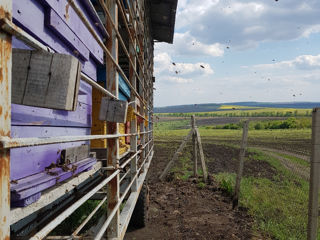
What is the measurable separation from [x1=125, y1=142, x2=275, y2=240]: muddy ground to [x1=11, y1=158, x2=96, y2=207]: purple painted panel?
349cm

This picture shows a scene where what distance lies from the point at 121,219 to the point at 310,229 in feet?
8.94

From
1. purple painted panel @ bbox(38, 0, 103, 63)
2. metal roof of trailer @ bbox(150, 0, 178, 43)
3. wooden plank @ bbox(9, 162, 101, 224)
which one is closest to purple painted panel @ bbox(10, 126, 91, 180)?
wooden plank @ bbox(9, 162, 101, 224)

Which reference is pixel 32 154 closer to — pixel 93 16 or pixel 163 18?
pixel 93 16

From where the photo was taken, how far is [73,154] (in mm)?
1877

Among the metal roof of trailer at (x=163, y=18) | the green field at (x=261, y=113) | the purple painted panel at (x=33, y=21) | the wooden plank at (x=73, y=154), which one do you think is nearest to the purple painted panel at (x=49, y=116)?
the wooden plank at (x=73, y=154)

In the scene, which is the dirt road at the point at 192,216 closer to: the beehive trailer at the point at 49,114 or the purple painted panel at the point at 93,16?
the beehive trailer at the point at 49,114

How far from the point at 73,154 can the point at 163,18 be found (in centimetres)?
917

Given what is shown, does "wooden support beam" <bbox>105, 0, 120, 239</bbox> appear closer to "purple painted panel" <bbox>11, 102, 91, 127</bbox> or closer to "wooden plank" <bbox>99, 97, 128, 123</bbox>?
"wooden plank" <bbox>99, 97, 128, 123</bbox>

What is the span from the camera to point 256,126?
39719 millimetres

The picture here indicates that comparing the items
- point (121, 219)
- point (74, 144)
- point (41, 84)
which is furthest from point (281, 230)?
point (41, 84)

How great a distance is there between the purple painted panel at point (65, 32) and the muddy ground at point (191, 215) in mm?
3713

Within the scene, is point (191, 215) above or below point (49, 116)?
below

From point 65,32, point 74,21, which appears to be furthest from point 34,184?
point 74,21

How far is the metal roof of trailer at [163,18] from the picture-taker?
28.9 feet
